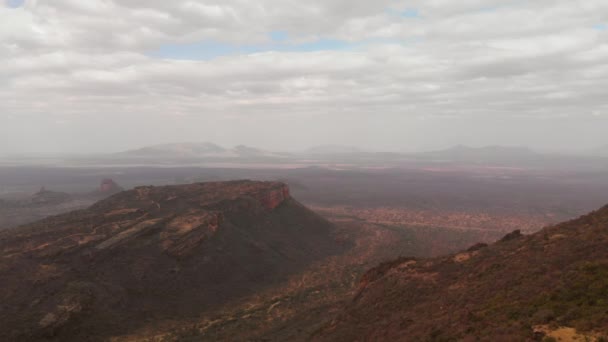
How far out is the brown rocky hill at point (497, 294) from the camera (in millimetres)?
12781

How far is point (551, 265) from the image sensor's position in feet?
58.7

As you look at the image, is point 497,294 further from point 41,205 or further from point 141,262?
point 41,205

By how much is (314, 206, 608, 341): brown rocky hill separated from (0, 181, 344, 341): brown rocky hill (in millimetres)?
16101

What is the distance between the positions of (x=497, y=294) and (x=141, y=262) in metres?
30.7

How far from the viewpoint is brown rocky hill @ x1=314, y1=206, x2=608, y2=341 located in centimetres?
1278

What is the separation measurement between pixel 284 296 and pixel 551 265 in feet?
75.9

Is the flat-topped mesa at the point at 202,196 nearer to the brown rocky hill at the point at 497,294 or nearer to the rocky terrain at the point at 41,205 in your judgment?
the brown rocky hill at the point at 497,294

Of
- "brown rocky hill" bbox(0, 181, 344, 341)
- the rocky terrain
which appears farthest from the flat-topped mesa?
the rocky terrain

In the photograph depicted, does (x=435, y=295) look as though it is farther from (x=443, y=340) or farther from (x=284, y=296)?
(x=284, y=296)

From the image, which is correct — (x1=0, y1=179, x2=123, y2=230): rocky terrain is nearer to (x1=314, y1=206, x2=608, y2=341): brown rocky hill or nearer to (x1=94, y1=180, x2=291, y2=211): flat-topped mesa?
(x1=94, y1=180, x2=291, y2=211): flat-topped mesa

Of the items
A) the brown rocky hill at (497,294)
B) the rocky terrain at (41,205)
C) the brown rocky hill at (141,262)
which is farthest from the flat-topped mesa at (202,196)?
the rocky terrain at (41,205)

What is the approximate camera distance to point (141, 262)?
33.5 metres

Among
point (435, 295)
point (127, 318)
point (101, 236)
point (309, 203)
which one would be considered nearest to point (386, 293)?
point (435, 295)

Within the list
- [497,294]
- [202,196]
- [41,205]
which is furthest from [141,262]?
[41,205]
